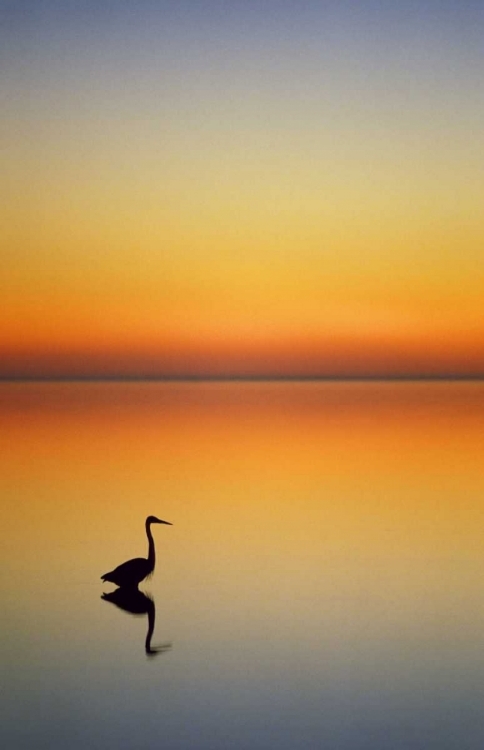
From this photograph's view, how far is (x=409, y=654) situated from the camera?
5.95 metres

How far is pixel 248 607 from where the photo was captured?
6.98 meters

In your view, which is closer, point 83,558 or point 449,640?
point 449,640

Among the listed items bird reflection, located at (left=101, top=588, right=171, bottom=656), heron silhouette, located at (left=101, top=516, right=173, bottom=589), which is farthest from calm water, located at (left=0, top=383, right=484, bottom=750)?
heron silhouette, located at (left=101, top=516, right=173, bottom=589)

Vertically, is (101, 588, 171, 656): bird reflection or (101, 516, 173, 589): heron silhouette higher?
(101, 516, 173, 589): heron silhouette

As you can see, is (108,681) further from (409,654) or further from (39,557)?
(39,557)

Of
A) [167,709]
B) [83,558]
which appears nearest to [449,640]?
[167,709]

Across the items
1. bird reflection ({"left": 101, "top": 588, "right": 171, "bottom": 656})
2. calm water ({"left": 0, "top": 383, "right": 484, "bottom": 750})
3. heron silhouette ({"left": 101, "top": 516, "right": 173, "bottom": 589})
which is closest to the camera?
calm water ({"left": 0, "top": 383, "right": 484, "bottom": 750})

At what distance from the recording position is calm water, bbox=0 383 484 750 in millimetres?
4918

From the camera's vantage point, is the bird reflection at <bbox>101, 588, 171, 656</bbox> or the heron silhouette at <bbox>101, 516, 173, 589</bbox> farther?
the heron silhouette at <bbox>101, 516, 173, 589</bbox>

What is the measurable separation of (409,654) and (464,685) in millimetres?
591

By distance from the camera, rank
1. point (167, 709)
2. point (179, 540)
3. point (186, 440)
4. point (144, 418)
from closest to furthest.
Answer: point (167, 709), point (179, 540), point (186, 440), point (144, 418)

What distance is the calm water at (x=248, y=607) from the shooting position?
4.92 metres

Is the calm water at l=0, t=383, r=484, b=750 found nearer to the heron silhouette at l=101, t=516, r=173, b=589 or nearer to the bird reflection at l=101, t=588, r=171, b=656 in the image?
the bird reflection at l=101, t=588, r=171, b=656

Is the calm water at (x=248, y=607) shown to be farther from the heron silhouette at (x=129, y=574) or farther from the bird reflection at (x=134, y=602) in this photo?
the heron silhouette at (x=129, y=574)
